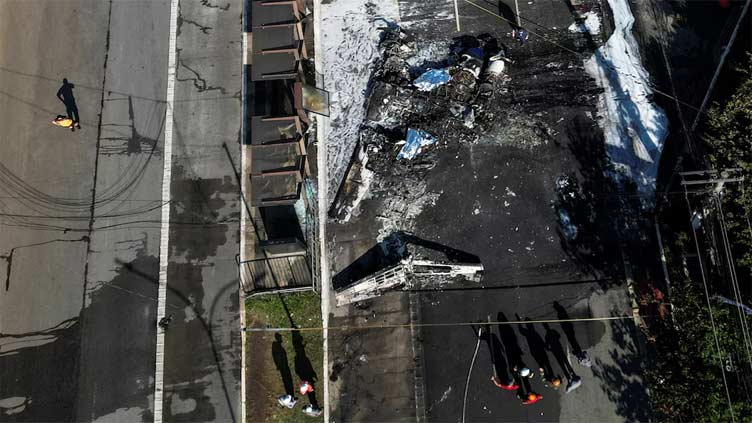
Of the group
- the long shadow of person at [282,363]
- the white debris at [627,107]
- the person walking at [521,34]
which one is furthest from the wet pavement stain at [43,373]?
the white debris at [627,107]

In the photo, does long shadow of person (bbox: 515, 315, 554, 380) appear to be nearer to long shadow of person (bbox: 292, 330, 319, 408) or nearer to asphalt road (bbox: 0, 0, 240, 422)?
long shadow of person (bbox: 292, 330, 319, 408)

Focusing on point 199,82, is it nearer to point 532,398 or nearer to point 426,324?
point 426,324

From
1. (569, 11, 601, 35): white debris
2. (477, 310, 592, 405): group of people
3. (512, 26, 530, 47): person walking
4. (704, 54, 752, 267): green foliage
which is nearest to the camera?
(704, 54, 752, 267): green foliage

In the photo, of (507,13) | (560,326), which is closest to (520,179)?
(560,326)

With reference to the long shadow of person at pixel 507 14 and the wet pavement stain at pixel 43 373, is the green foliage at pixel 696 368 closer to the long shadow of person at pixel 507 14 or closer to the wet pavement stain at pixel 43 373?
the long shadow of person at pixel 507 14

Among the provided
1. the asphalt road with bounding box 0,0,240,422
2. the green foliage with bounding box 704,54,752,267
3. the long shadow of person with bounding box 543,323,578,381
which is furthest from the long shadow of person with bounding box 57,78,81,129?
the green foliage with bounding box 704,54,752,267

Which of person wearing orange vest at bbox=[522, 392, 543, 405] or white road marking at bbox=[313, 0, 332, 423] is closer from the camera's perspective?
person wearing orange vest at bbox=[522, 392, 543, 405]
